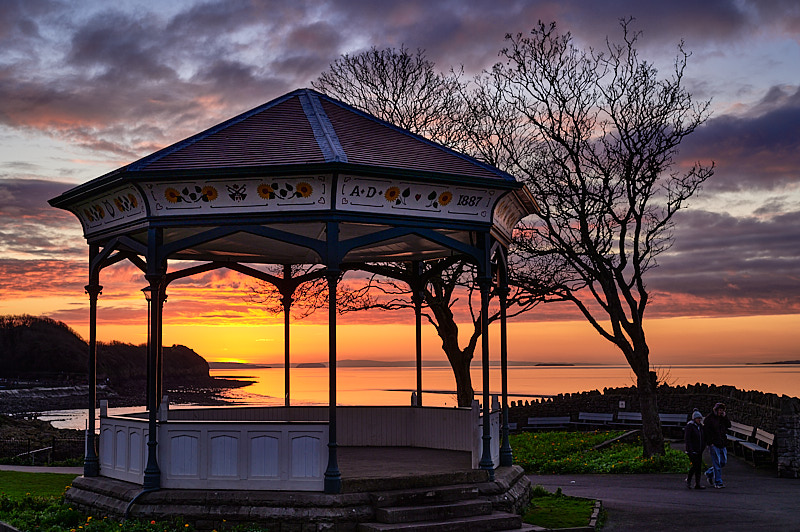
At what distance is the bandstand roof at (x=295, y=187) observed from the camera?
1221 cm

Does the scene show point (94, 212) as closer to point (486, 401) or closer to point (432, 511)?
point (486, 401)

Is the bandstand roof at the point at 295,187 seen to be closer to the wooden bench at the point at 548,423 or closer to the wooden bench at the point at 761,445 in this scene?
the wooden bench at the point at 761,445

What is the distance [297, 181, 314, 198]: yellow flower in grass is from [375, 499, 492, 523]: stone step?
14.2ft

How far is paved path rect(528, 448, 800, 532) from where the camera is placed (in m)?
13.3

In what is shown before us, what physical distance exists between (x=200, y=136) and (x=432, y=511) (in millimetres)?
6604

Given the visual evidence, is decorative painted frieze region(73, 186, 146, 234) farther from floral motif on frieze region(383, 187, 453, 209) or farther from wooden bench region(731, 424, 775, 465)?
wooden bench region(731, 424, 775, 465)

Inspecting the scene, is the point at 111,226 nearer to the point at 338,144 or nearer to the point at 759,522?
the point at 338,144

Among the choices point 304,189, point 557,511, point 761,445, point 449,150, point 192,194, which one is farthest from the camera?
point 761,445

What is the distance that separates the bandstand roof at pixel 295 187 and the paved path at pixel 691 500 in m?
5.12

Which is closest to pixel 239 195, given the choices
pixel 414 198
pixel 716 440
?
pixel 414 198

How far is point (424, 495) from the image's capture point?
39.2 feet

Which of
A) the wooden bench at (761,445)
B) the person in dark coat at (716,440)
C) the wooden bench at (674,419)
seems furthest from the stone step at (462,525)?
the wooden bench at (674,419)

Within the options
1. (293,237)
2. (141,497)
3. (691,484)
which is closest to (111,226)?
(293,237)

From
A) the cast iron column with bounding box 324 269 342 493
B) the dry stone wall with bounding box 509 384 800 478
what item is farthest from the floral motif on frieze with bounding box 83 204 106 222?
the dry stone wall with bounding box 509 384 800 478
